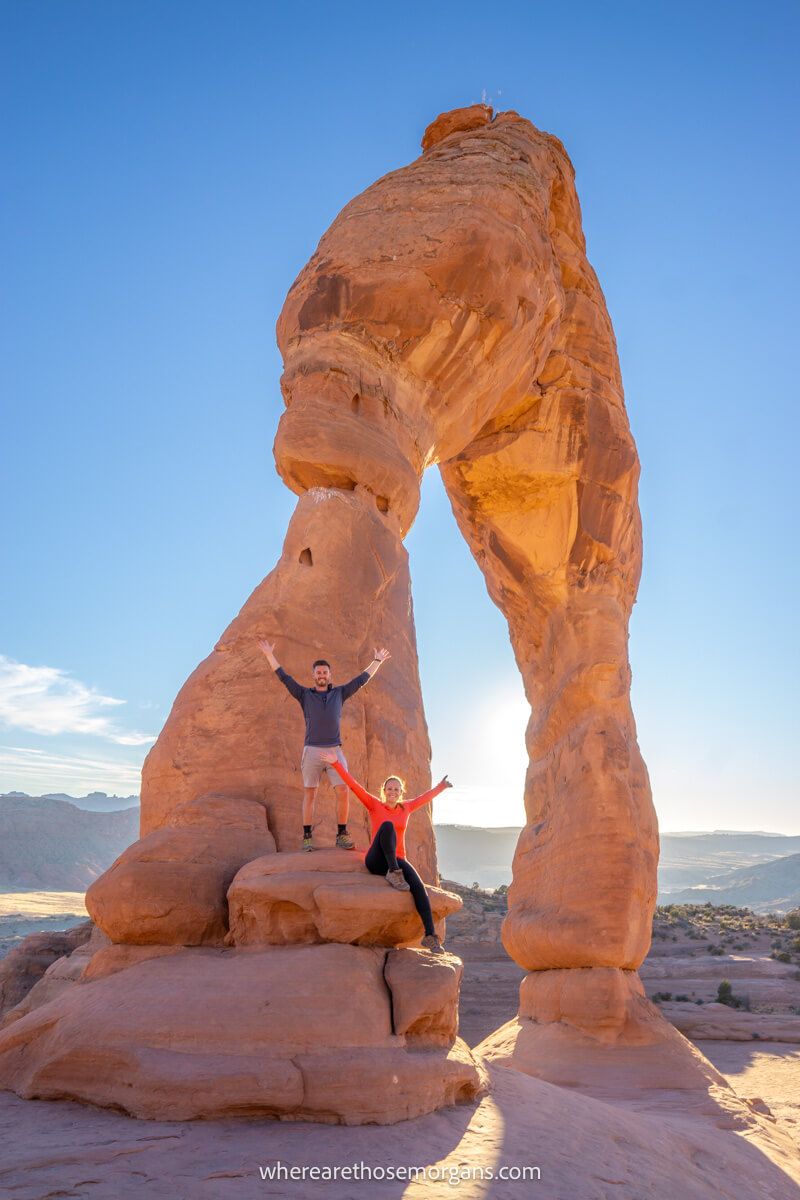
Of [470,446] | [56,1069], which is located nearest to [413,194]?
[470,446]

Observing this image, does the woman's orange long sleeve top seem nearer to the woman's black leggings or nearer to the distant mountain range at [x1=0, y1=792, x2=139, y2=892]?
the woman's black leggings

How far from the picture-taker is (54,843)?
6756cm

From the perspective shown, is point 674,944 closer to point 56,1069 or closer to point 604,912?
point 604,912

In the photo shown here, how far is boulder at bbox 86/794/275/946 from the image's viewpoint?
5.55 m

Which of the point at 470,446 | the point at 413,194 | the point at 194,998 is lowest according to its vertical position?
the point at 194,998

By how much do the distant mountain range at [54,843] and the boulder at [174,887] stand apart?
190 feet

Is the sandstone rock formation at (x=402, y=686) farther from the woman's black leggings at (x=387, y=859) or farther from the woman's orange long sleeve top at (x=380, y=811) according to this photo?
the woman's orange long sleeve top at (x=380, y=811)

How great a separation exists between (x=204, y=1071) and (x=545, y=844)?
24.8 feet

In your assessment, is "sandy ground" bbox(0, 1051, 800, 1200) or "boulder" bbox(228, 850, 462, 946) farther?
"boulder" bbox(228, 850, 462, 946)

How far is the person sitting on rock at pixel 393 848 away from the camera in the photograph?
5520 mm

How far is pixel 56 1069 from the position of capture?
4641 mm

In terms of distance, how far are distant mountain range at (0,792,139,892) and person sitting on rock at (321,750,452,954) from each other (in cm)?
5877

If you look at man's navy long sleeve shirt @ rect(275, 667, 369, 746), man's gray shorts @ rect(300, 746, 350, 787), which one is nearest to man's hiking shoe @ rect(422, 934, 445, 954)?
man's gray shorts @ rect(300, 746, 350, 787)

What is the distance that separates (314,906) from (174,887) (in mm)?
993
